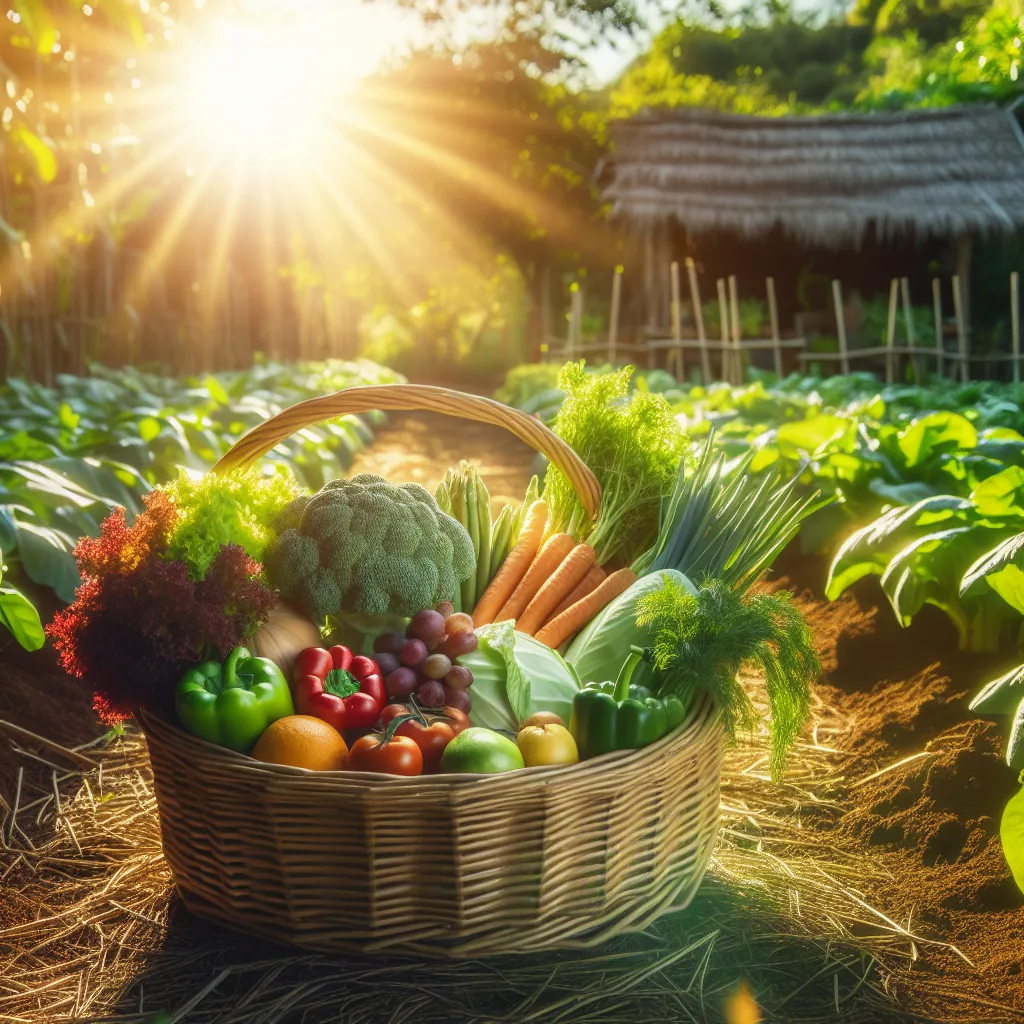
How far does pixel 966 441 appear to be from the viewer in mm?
3996

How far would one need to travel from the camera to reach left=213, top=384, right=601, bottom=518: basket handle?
2342mm

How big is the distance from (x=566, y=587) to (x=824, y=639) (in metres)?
1.44

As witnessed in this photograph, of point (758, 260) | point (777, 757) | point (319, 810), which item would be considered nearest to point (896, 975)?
point (777, 757)

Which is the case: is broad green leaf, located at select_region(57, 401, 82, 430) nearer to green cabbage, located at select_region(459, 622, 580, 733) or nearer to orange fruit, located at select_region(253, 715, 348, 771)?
green cabbage, located at select_region(459, 622, 580, 733)

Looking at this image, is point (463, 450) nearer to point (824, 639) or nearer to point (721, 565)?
point (824, 639)

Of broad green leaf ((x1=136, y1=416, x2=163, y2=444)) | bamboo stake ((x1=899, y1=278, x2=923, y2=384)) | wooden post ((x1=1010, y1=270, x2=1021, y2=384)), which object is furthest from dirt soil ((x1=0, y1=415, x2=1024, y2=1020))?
bamboo stake ((x1=899, y1=278, x2=923, y2=384))

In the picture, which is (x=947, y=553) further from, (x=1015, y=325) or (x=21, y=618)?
(x=1015, y=325)

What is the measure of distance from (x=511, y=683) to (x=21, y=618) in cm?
111

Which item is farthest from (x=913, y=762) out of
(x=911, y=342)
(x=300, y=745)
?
(x=911, y=342)

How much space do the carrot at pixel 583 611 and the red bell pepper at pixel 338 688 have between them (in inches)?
22.8

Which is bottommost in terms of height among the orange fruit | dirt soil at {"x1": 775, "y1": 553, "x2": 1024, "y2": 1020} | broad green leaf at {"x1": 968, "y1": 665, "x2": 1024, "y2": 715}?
dirt soil at {"x1": 775, "y1": 553, "x2": 1024, "y2": 1020}

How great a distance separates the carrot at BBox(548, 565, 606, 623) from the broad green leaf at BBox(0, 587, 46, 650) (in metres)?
1.24

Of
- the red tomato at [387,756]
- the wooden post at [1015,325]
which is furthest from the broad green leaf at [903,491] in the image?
the wooden post at [1015,325]

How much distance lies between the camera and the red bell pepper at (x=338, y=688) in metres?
2.05
